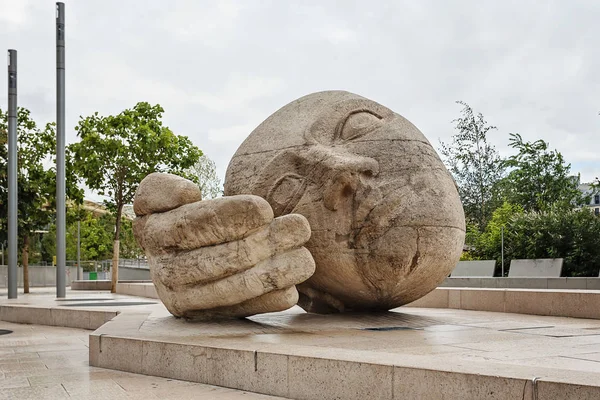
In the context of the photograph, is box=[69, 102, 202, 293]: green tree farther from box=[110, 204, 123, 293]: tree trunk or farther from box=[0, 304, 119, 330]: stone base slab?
box=[0, 304, 119, 330]: stone base slab

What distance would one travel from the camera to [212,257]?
27.2 ft

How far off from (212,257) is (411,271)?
2480 millimetres

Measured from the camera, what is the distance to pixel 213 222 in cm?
827

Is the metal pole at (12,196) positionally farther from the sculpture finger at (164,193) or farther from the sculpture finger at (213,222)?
the sculpture finger at (213,222)

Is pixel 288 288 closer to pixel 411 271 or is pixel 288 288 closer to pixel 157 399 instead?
pixel 411 271

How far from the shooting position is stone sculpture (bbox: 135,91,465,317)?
27.3ft

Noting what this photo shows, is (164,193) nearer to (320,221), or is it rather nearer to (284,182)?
(284,182)

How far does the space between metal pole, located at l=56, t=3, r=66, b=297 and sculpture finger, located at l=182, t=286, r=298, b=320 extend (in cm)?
1284

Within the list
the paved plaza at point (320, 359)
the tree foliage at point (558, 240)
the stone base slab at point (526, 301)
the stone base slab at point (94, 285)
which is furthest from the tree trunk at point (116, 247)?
the tree foliage at point (558, 240)

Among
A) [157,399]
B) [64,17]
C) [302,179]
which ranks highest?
[64,17]

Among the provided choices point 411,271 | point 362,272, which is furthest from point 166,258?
point 411,271

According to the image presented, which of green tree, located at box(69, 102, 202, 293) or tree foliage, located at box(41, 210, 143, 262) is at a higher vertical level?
green tree, located at box(69, 102, 202, 293)

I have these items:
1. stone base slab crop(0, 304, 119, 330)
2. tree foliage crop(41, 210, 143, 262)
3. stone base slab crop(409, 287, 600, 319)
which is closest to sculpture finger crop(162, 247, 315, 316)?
stone base slab crop(0, 304, 119, 330)

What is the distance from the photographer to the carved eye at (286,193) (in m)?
9.13
